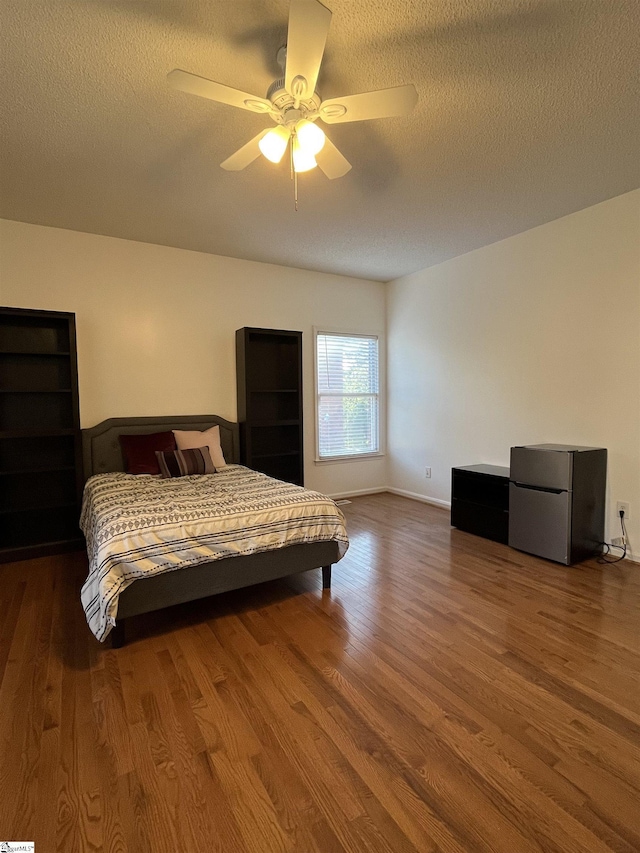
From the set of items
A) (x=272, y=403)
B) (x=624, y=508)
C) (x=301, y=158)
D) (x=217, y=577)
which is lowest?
(x=217, y=577)

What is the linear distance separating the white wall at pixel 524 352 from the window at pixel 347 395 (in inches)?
10.9

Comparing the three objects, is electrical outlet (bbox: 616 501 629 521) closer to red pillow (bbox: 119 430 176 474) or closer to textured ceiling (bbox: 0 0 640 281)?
textured ceiling (bbox: 0 0 640 281)

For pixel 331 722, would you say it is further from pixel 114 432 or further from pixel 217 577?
pixel 114 432

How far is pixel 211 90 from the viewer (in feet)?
5.55

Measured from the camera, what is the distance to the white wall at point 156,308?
146 inches

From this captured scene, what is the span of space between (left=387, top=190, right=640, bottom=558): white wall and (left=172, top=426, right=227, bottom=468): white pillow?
247 cm

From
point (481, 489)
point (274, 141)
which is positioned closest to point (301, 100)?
point (274, 141)

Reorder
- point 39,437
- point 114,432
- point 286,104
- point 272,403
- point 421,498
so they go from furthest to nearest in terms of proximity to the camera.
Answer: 1. point 421,498
2. point 272,403
3. point 114,432
4. point 39,437
5. point 286,104

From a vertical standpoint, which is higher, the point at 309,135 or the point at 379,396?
the point at 309,135

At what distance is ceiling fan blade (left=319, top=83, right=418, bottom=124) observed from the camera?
66.7 inches

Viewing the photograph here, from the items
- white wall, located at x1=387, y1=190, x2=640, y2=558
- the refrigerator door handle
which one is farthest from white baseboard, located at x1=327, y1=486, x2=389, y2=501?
the refrigerator door handle

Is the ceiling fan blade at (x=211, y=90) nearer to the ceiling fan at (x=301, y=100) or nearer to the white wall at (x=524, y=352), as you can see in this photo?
the ceiling fan at (x=301, y=100)

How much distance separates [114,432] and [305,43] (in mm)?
3402

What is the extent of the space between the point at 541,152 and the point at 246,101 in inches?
74.5
